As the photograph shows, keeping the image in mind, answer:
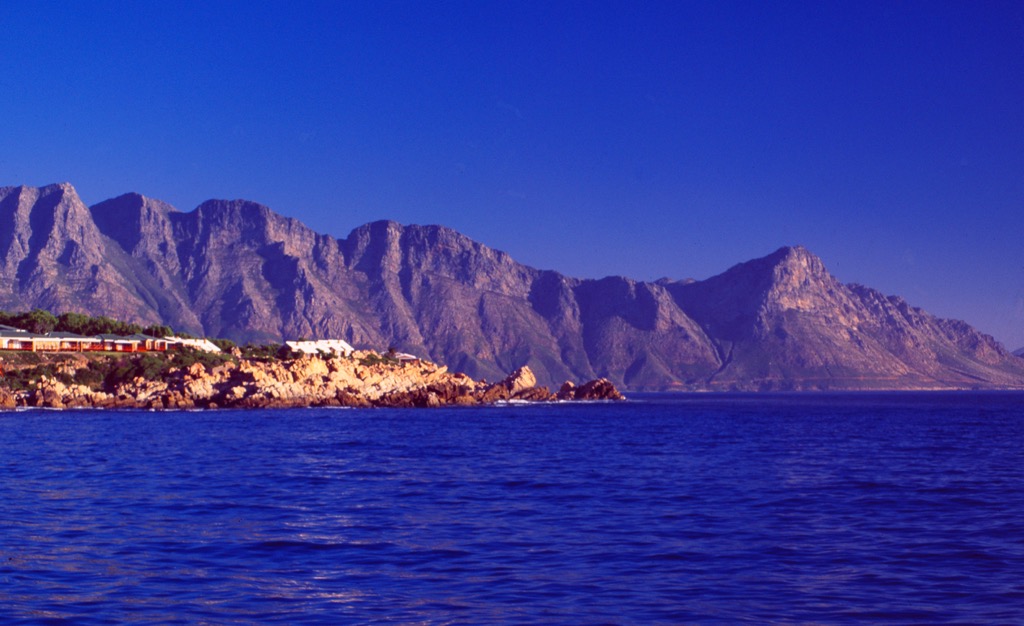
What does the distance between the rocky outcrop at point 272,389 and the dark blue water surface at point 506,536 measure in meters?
59.3

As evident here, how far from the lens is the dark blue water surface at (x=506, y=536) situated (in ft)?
56.1

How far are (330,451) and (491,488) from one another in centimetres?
1852

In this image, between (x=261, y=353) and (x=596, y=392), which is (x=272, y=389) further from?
(x=596, y=392)

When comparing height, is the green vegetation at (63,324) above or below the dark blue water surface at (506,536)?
above

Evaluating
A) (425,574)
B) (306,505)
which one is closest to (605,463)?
(306,505)

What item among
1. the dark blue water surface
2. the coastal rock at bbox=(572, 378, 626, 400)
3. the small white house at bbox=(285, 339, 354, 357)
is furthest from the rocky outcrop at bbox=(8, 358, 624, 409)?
the dark blue water surface

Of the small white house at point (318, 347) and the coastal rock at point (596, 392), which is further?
the coastal rock at point (596, 392)

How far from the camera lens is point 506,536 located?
2417 cm

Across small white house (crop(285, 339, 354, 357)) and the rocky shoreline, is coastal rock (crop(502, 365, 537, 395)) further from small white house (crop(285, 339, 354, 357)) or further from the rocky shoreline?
small white house (crop(285, 339, 354, 357))

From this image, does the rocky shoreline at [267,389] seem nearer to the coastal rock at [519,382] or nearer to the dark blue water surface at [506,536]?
the coastal rock at [519,382]

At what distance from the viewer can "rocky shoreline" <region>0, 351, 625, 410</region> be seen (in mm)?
106750

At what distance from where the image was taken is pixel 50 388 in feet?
347

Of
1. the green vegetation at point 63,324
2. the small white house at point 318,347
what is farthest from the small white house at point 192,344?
the small white house at point 318,347

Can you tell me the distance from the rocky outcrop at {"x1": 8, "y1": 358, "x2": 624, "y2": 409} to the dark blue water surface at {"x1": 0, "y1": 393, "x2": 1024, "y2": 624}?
195ft
